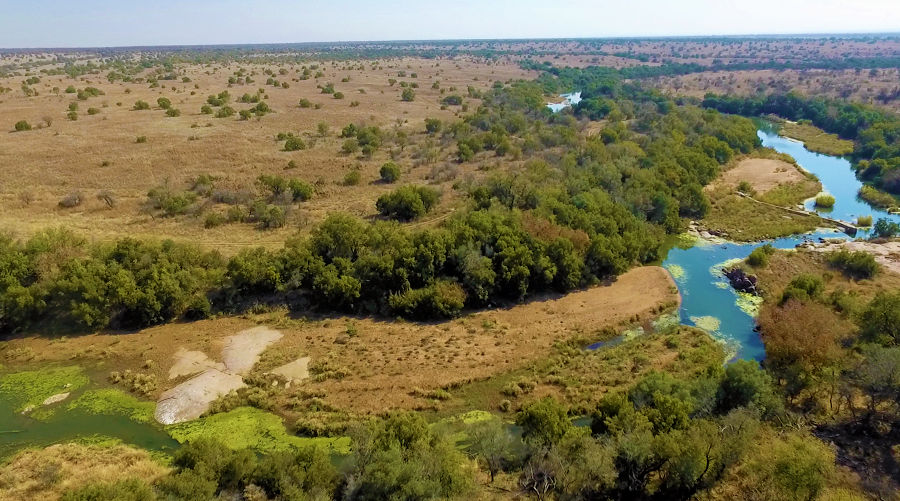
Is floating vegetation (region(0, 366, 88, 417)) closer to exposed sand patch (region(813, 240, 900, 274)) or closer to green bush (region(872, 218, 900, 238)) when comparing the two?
exposed sand patch (region(813, 240, 900, 274))

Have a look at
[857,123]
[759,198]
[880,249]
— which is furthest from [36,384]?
[857,123]

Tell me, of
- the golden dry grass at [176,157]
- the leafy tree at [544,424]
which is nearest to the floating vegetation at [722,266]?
the golden dry grass at [176,157]

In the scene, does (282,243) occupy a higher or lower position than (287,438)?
higher

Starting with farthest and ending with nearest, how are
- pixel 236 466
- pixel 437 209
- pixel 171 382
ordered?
pixel 437 209
pixel 171 382
pixel 236 466

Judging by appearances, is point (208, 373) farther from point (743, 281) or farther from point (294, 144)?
point (294, 144)

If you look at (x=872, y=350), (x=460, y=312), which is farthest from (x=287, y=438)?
(x=872, y=350)

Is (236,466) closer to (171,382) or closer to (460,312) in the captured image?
(171,382)
